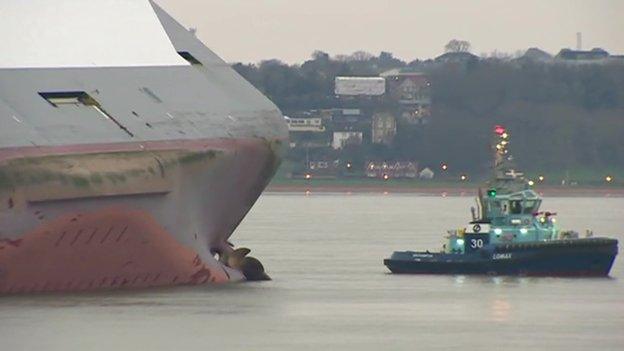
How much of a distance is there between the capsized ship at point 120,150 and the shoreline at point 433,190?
86.8 m

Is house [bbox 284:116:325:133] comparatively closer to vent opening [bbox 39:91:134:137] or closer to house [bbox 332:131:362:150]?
house [bbox 332:131:362:150]

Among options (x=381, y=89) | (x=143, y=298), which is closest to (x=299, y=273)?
(x=143, y=298)

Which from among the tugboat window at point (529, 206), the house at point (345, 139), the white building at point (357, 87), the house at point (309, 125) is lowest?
the house at point (345, 139)

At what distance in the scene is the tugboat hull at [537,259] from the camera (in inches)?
3081

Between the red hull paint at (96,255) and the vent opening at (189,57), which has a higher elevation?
the vent opening at (189,57)

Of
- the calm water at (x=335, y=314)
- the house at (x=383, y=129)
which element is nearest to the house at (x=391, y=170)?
the house at (x=383, y=129)

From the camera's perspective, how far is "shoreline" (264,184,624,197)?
563ft

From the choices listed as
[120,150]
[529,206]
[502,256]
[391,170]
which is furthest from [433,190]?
[120,150]

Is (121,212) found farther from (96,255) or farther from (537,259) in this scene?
(537,259)

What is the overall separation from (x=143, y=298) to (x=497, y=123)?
7913 centimetres

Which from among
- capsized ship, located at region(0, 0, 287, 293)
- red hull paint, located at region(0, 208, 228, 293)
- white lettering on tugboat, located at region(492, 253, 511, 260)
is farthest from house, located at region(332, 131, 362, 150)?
red hull paint, located at region(0, 208, 228, 293)

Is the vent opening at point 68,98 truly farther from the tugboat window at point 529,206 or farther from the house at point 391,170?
the house at point 391,170

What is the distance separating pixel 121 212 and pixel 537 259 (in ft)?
47.5

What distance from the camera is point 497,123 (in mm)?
145250
